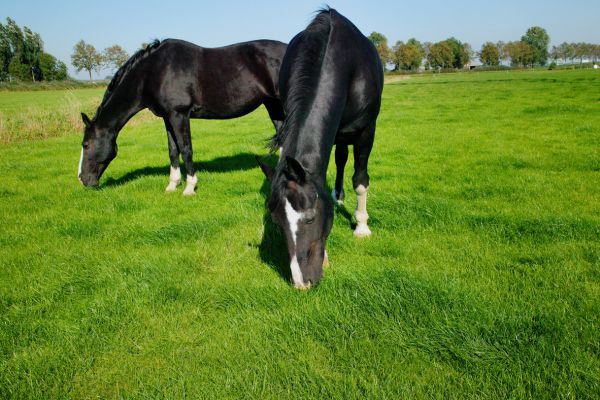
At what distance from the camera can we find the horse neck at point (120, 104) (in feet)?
23.7

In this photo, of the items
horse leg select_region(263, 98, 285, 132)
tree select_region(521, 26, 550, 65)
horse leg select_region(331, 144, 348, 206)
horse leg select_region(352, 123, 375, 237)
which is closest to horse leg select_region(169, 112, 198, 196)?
horse leg select_region(263, 98, 285, 132)

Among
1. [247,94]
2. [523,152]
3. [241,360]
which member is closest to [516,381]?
[241,360]

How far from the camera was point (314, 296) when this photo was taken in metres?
3.42

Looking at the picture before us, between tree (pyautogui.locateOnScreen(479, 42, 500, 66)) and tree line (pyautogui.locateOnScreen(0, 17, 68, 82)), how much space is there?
144m

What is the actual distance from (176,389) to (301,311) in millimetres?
1117

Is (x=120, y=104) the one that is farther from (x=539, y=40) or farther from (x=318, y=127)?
(x=539, y=40)

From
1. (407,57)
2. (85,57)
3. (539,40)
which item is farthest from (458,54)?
(85,57)

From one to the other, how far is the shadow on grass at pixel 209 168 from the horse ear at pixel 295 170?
5874 millimetres

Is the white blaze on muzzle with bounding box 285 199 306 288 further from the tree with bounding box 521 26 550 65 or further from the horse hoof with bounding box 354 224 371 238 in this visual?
the tree with bounding box 521 26 550 65

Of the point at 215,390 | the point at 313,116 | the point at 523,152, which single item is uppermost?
the point at 313,116

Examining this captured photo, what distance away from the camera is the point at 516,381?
242cm

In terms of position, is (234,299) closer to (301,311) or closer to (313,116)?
(301,311)

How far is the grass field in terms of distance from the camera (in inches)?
102

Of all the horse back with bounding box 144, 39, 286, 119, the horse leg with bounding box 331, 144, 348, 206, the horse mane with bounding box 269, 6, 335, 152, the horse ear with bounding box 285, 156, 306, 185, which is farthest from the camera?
the horse back with bounding box 144, 39, 286, 119
